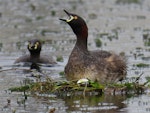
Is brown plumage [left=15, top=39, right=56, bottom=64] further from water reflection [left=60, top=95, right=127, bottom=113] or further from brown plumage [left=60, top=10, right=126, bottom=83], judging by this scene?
water reflection [left=60, top=95, right=127, bottom=113]

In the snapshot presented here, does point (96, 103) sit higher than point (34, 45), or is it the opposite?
point (34, 45)

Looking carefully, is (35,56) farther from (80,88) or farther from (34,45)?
(80,88)

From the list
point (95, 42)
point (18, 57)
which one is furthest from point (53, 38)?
point (18, 57)

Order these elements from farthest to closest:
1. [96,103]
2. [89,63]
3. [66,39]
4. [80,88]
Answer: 1. [66,39]
2. [89,63]
3. [80,88]
4. [96,103]

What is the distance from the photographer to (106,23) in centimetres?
2580

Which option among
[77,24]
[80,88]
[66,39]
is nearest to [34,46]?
[66,39]

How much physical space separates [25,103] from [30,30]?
473 inches

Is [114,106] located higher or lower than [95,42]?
lower

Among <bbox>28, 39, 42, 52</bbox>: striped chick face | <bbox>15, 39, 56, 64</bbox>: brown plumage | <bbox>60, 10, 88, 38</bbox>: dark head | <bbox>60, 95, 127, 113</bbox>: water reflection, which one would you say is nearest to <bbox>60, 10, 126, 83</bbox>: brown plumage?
<bbox>60, 10, 88, 38</bbox>: dark head

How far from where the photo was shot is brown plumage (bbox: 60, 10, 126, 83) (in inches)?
559

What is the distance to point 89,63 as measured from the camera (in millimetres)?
14344

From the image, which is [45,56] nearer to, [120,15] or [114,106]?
[114,106]

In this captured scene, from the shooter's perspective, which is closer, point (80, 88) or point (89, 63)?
point (80, 88)

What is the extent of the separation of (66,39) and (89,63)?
7801 mm
